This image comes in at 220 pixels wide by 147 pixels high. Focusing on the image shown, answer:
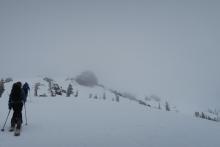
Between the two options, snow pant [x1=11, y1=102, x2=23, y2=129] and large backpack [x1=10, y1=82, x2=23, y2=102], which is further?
large backpack [x1=10, y1=82, x2=23, y2=102]

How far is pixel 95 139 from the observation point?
37.4 ft

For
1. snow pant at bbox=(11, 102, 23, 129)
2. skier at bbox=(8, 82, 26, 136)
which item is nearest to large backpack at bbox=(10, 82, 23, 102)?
skier at bbox=(8, 82, 26, 136)

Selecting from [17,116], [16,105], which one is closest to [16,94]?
[16,105]

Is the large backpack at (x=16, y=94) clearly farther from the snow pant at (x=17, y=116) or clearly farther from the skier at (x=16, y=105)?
the snow pant at (x=17, y=116)

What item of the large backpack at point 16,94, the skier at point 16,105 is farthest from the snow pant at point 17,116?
the large backpack at point 16,94

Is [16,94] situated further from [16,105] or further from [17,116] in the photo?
[17,116]

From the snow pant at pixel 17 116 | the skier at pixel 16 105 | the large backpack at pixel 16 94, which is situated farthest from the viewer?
the large backpack at pixel 16 94

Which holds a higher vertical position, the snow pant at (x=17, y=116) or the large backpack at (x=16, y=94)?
the large backpack at (x=16, y=94)

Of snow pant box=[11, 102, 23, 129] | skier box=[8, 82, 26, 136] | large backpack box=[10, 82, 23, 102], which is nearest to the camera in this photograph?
snow pant box=[11, 102, 23, 129]

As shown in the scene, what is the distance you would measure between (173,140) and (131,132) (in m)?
2.99

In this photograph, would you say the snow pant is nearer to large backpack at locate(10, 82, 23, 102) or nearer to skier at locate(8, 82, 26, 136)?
skier at locate(8, 82, 26, 136)

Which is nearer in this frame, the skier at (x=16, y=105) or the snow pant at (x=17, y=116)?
the snow pant at (x=17, y=116)

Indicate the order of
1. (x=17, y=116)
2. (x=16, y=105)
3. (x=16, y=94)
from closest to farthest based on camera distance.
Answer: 1. (x=17, y=116)
2. (x=16, y=105)
3. (x=16, y=94)

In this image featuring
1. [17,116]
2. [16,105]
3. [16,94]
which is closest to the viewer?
[17,116]
